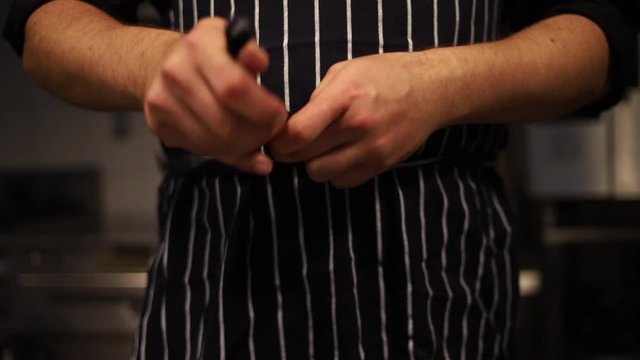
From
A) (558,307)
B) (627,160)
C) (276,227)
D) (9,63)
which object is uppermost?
(9,63)

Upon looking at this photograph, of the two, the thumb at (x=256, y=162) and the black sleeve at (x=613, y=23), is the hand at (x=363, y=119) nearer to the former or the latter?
the thumb at (x=256, y=162)

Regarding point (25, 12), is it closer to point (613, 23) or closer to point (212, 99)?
point (212, 99)

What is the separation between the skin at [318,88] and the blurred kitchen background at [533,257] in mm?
957

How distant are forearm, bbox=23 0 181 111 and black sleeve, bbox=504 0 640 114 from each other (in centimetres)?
31

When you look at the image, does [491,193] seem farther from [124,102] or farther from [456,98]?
[124,102]

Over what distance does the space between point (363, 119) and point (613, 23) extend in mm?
261

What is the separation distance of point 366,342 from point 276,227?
10 centimetres

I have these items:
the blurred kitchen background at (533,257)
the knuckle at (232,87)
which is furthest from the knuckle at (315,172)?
the blurred kitchen background at (533,257)

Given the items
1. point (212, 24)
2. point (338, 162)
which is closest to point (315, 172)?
point (338, 162)

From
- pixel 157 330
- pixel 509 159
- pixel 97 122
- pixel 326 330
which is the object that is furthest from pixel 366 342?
pixel 97 122

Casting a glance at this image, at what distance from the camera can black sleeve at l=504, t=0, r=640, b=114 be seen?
51 cm

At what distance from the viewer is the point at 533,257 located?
1.52m

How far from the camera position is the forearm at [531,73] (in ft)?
1.41

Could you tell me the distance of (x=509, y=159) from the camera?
1.65 metres
